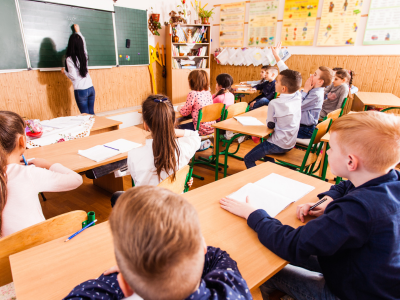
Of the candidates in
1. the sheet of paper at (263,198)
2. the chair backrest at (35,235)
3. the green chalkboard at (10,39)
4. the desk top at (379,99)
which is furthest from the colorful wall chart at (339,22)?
the chair backrest at (35,235)

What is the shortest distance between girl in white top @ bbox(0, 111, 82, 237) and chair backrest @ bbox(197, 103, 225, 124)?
1705 mm

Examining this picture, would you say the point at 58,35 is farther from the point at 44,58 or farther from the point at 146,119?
the point at 146,119

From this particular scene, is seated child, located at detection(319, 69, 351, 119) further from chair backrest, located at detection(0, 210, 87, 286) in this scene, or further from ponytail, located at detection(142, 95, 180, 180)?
chair backrest, located at detection(0, 210, 87, 286)

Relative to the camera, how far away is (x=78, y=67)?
3621mm

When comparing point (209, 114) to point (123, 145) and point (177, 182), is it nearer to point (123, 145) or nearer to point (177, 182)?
point (123, 145)

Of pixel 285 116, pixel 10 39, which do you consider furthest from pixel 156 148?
pixel 10 39

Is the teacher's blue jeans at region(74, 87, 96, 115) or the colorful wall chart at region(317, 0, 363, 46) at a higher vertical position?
the colorful wall chart at region(317, 0, 363, 46)

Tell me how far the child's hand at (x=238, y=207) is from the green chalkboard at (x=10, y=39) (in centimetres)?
368

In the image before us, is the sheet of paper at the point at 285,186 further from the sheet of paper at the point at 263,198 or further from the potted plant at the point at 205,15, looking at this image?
the potted plant at the point at 205,15

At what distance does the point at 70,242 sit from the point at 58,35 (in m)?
3.85

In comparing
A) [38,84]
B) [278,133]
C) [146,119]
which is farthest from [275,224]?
[38,84]

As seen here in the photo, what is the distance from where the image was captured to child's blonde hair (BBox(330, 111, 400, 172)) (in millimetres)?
769

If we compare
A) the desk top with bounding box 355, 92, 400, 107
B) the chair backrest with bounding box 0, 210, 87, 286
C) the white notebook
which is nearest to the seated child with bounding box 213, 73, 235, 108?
the white notebook

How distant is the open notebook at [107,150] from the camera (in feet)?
5.59
